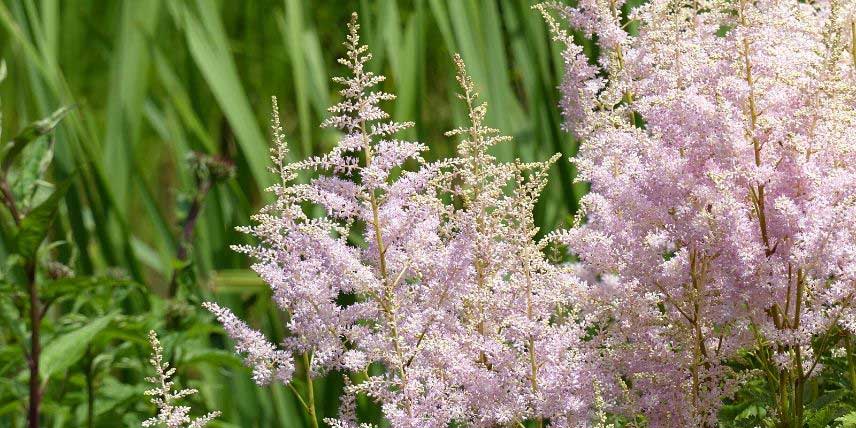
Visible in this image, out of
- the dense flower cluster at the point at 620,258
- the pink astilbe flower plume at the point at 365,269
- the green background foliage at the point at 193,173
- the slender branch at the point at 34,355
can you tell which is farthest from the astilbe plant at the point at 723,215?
the green background foliage at the point at 193,173

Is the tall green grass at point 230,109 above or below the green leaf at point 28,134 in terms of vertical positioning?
above

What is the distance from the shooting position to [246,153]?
2.67 meters

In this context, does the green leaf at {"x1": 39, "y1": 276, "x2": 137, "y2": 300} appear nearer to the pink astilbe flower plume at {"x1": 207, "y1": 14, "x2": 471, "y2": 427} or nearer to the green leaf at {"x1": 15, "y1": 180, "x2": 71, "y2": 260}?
the green leaf at {"x1": 15, "y1": 180, "x2": 71, "y2": 260}

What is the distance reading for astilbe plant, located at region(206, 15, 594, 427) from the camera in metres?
1.03

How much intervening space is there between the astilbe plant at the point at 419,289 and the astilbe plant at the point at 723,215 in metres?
0.08

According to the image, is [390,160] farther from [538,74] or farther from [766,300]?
[538,74]

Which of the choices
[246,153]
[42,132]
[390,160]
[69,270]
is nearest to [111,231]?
[246,153]

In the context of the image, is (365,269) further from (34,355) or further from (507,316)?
(34,355)

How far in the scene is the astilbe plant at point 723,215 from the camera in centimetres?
104

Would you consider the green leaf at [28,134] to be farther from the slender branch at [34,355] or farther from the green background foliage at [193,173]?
the green background foliage at [193,173]

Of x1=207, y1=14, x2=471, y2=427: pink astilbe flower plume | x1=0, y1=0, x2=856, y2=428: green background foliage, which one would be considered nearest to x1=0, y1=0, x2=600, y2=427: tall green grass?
x1=0, y1=0, x2=856, y2=428: green background foliage

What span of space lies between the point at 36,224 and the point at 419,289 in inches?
21.9

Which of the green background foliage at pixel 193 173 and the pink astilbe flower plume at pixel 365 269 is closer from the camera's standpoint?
the pink astilbe flower plume at pixel 365 269

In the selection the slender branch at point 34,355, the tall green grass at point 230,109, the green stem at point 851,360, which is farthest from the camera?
the tall green grass at point 230,109
